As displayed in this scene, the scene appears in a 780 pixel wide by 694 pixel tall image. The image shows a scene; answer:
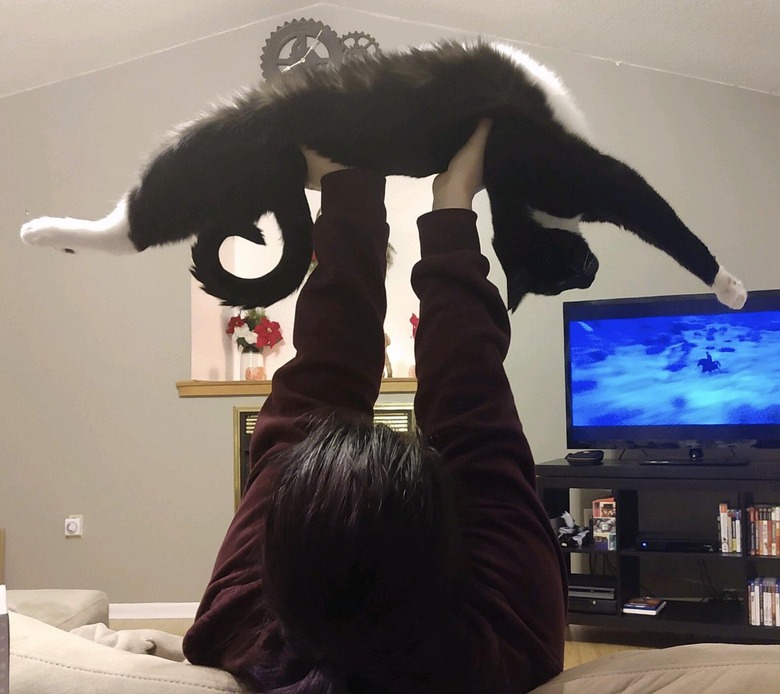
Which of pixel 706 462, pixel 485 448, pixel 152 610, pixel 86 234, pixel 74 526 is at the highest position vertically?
pixel 86 234

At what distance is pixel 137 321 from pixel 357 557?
10.3 feet

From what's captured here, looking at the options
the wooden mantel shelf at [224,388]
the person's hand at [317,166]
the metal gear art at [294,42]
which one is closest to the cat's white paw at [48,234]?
the person's hand at [317,166]

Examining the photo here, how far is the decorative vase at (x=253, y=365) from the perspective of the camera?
350 centimetres

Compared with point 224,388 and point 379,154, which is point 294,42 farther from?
point 379,154

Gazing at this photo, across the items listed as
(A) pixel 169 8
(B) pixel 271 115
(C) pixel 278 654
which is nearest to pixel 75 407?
(A) pixel 169 8

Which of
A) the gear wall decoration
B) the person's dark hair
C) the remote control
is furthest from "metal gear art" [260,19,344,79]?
the person's dark hair

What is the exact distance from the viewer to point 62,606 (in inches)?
66.9

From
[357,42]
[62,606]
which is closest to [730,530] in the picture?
[62,606]

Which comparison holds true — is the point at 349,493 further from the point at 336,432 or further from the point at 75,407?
the point at 75,407

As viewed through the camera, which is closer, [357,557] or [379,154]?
[357,557]

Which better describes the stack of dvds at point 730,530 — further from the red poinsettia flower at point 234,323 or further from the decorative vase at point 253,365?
the red poinsettia flower at point 234,323

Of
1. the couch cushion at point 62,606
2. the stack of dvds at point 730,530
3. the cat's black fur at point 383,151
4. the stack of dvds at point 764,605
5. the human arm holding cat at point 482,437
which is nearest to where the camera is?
the human arm holding cat at point 482,437

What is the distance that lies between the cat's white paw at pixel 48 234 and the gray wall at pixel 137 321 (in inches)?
96.3

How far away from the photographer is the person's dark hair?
0.55m
